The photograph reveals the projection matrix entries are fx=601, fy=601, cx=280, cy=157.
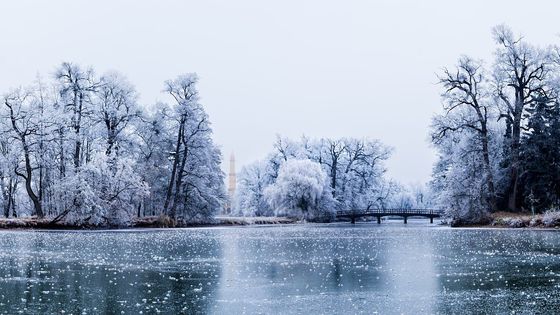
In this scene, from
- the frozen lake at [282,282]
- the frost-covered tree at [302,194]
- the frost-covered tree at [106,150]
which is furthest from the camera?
the frost-covered tree at [302,194]

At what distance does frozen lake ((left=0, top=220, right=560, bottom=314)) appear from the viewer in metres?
12.8

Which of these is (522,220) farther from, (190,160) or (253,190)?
(253,190)

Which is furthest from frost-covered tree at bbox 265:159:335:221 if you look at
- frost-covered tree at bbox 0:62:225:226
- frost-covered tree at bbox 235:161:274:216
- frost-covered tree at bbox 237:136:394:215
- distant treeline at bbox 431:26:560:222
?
distant treeline at bbox 431:26:560:222

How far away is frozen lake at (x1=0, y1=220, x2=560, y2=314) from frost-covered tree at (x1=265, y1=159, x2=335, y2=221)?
59.3m

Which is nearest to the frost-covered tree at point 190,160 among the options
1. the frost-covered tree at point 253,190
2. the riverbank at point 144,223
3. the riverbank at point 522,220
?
the riverbank at point 144,223

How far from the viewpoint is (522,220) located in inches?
1999

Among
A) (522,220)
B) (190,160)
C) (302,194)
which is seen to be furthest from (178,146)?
(522,220)

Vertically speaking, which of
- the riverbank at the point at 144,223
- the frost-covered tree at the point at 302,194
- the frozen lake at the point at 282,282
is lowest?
the frozen lake at the point at 282,282

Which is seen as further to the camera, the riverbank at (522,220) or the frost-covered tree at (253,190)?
the frost-covered tree at (253,190)

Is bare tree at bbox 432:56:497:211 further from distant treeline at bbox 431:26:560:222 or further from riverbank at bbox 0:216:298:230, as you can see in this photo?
riverbank at bbox 0:216:298:230

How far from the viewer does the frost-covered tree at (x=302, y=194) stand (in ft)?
284

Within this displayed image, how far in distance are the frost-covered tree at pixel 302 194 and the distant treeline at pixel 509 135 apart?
27.9 meters

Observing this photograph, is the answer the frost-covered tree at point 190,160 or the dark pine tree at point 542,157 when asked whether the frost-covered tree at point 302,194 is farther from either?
the dark pine tree at point 542,157

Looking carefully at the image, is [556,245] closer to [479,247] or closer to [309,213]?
[479,247]
